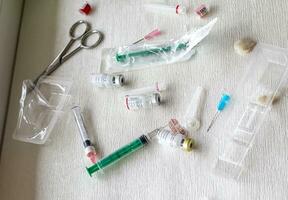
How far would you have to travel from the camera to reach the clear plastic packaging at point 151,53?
3.03 ft

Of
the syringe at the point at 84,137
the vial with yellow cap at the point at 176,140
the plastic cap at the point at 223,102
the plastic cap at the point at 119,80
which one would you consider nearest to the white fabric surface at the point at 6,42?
the syringe at the point at 84,137

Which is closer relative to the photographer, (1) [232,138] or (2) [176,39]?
(1) [232,138]

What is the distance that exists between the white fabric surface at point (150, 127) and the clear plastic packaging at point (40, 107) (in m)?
0.02

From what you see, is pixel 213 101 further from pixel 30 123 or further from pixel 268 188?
pixel 30 123

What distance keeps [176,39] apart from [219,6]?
0.13 metres

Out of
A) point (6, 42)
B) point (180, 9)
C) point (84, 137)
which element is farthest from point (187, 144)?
point (6, 42)

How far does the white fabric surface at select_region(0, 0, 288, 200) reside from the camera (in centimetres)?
80

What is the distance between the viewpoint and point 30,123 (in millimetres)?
971


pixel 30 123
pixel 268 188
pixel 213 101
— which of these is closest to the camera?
pixel 268 188

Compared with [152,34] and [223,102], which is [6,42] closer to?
[152,34]

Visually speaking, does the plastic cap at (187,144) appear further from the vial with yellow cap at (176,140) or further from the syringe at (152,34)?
the syringe at (152,34)

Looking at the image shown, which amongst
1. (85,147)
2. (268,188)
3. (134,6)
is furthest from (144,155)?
(134,6)

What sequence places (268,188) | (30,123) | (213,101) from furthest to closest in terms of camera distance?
(30,123) → (213,101) → (268,188)

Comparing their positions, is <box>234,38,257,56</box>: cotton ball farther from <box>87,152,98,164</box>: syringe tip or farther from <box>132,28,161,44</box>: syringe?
<box>87,152,98,164</box>: syringe tip
